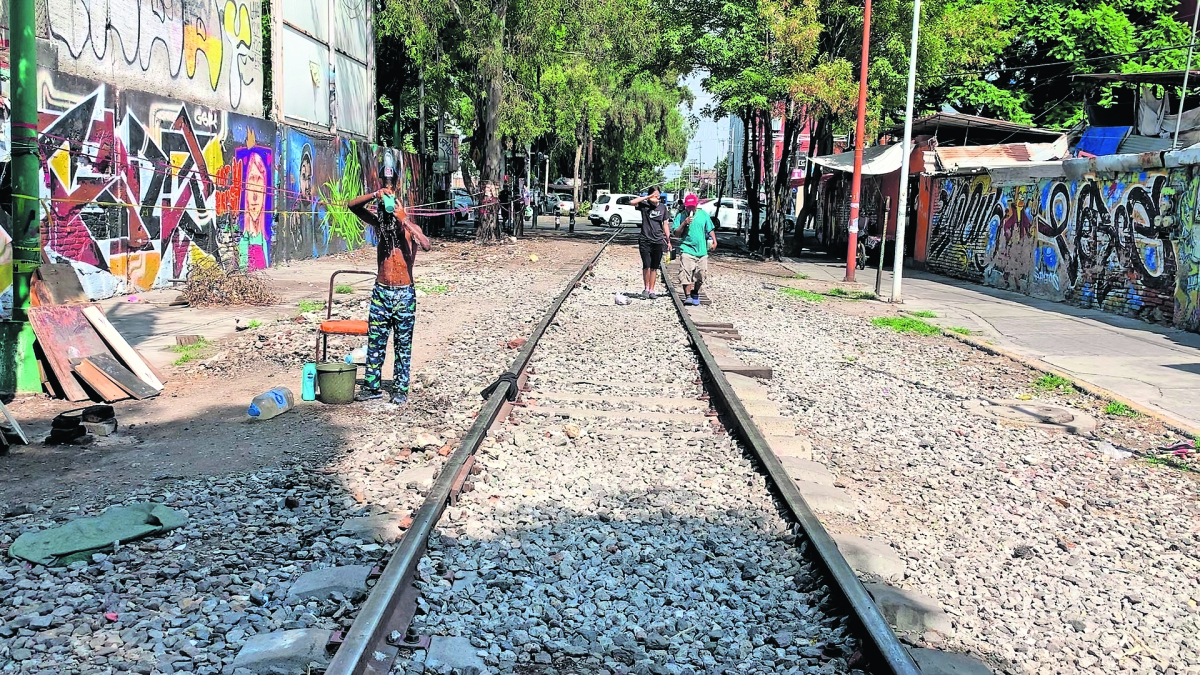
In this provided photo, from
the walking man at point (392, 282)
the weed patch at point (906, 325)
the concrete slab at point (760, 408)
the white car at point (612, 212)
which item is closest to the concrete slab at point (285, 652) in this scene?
the walking man at point (392, 282)

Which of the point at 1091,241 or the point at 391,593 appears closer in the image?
the point at 391,593

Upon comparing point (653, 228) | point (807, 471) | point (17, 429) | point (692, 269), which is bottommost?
point (807, 471)

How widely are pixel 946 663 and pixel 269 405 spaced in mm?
5372

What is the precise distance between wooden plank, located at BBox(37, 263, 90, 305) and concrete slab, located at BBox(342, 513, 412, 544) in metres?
4.35

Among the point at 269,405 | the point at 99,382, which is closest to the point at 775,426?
the point at 269,405

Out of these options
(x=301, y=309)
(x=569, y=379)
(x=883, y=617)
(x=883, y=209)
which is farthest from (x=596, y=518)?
(x=883, y=209)

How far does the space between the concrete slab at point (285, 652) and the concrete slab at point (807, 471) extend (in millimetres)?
3316

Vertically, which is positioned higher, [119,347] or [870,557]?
[119,347]

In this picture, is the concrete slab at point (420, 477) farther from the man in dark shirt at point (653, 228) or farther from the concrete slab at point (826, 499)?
the man in dark shirt at point (653, 228)

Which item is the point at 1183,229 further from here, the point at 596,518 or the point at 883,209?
the point at 883,209

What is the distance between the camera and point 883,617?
395 centimetres

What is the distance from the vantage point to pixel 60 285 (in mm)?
7953

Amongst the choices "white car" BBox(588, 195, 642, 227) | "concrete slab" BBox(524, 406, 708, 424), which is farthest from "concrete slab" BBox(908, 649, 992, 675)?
"white car" BBox(588, 195, 642, 227)

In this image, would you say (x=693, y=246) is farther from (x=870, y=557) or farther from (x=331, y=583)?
(x=331, y=583)
